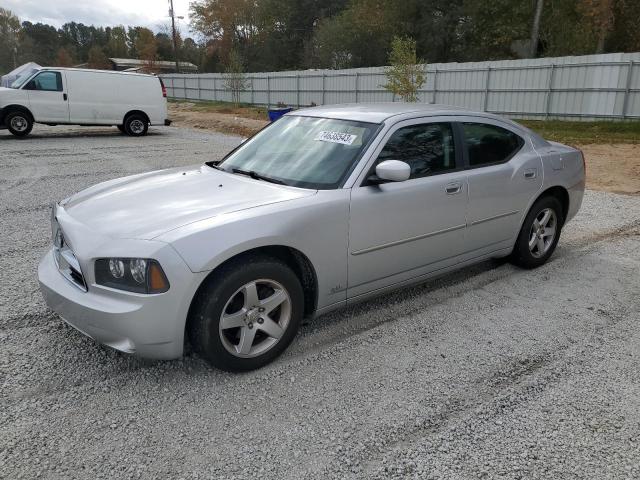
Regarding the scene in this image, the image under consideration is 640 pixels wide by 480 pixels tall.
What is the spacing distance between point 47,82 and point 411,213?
49.9ft

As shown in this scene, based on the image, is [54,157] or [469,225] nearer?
[469,225]

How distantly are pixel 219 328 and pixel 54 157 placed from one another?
10932 millimetres

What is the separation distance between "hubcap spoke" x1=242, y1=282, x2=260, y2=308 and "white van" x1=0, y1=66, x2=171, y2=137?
1512 cm

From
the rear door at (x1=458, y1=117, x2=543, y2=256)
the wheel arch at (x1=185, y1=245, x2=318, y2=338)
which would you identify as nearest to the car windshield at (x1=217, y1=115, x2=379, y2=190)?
the wheel arch at (x1=185, y1=245, x2=318, y2=338)

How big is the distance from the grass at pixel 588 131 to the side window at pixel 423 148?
40.1 ft

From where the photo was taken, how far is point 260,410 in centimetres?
272

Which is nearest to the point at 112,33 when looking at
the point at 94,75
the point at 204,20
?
the point at 204,20

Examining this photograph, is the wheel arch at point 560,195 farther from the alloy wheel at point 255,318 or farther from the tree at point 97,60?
the tree at point 97,60

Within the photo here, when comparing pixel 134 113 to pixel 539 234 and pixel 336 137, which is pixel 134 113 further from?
pixel 539 234

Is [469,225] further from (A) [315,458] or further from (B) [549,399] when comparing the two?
(A) [315,458]

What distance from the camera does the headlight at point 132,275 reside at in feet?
8.69

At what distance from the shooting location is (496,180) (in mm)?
4262

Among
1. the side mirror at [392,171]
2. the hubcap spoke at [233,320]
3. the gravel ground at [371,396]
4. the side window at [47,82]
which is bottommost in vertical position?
the gravel ground at [371,396]

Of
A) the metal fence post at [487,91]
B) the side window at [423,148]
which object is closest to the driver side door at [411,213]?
the side window at [423,148]
